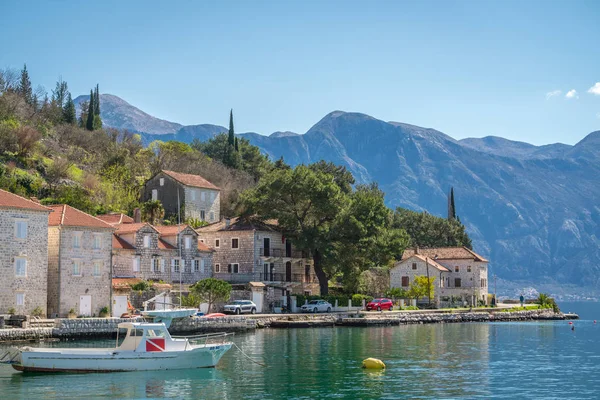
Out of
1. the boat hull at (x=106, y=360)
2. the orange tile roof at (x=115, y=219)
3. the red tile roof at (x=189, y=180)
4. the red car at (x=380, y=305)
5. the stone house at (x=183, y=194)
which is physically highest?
the red tile roof at (x=189, y=180)

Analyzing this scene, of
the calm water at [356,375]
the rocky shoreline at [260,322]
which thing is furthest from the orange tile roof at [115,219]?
the calm water at [356,375]

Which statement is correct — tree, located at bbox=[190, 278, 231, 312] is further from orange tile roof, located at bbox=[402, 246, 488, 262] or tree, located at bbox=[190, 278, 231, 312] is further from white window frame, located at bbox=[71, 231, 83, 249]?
orange tile roof, located at bbox=[402, 246, 488, 262]

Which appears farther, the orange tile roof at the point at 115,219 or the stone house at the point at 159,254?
the orange tile roof at the point at 115,219

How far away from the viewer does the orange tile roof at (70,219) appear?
61.0m

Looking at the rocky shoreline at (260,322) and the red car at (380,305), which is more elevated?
the red car at (380,305)

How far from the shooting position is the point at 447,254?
10356cm

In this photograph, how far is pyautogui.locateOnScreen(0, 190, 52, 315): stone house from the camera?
56500mm

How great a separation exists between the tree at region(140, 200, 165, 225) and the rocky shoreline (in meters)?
22.7

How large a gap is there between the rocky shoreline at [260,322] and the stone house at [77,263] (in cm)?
501

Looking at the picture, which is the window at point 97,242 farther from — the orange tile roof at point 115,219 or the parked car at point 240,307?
the orange tile roof at point 115,219

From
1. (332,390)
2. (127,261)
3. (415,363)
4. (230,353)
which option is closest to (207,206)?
(127,261)

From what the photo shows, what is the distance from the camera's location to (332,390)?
34531mm

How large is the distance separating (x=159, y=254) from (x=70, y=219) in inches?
481

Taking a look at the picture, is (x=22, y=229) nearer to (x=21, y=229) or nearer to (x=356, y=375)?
(x=21, y=229)
